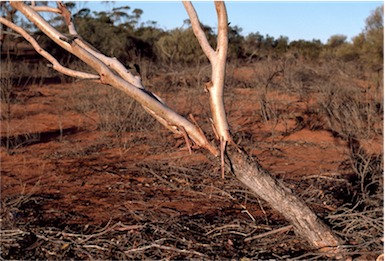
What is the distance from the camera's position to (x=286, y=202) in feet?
10.8

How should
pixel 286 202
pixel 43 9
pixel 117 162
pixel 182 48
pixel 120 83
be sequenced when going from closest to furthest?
pixel 120 83
pixel 286 202
pixel 43 9
pixel 117 162
pixel 182 48

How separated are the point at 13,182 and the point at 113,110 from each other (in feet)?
9.66

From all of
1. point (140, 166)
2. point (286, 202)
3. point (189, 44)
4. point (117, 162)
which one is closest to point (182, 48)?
point (189, 44)

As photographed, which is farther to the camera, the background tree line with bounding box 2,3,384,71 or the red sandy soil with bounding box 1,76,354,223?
the background tree line with bounding box 2,3,384,71

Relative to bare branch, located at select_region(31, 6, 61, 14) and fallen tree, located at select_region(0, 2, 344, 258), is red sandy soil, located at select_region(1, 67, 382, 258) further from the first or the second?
bare branch, located at select_region(31, 6, 61, 14)

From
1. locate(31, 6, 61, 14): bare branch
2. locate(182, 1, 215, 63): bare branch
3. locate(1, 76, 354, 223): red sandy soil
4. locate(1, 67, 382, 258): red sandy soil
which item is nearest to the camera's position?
locate(182, 1, 215, 63): bare branch

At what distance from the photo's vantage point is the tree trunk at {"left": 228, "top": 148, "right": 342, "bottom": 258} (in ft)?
10.7

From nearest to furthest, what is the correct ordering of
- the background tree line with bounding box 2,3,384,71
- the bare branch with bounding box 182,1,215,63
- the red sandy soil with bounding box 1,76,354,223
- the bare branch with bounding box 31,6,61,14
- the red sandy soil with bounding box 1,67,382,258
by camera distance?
the bare branch with bounding box 182,1,215,63 < the bare branch with bounding box 31,6,61,14 < the red sandy soil with bounding box 1,67,382,258 < the red sandy soil with bounding box 1,76,354,223 < the background tree line with bounding box 2,3,384,71

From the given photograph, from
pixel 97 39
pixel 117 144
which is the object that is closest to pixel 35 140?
pixel 117 144

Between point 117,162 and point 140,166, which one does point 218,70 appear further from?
point 117,162

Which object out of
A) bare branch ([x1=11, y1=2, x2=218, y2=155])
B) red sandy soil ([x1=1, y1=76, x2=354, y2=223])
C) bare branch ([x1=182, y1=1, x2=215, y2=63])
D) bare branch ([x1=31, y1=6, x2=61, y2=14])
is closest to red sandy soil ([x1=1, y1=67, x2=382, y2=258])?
red sandy soil ([x1=1, y1=76, x2=354, y2=223])

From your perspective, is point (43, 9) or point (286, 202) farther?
point (43, 9)

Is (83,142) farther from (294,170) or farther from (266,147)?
(294,170)

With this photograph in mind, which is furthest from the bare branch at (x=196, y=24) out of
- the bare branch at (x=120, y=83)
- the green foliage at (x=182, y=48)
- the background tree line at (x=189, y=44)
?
the green foliage at (x=182, y=48)
